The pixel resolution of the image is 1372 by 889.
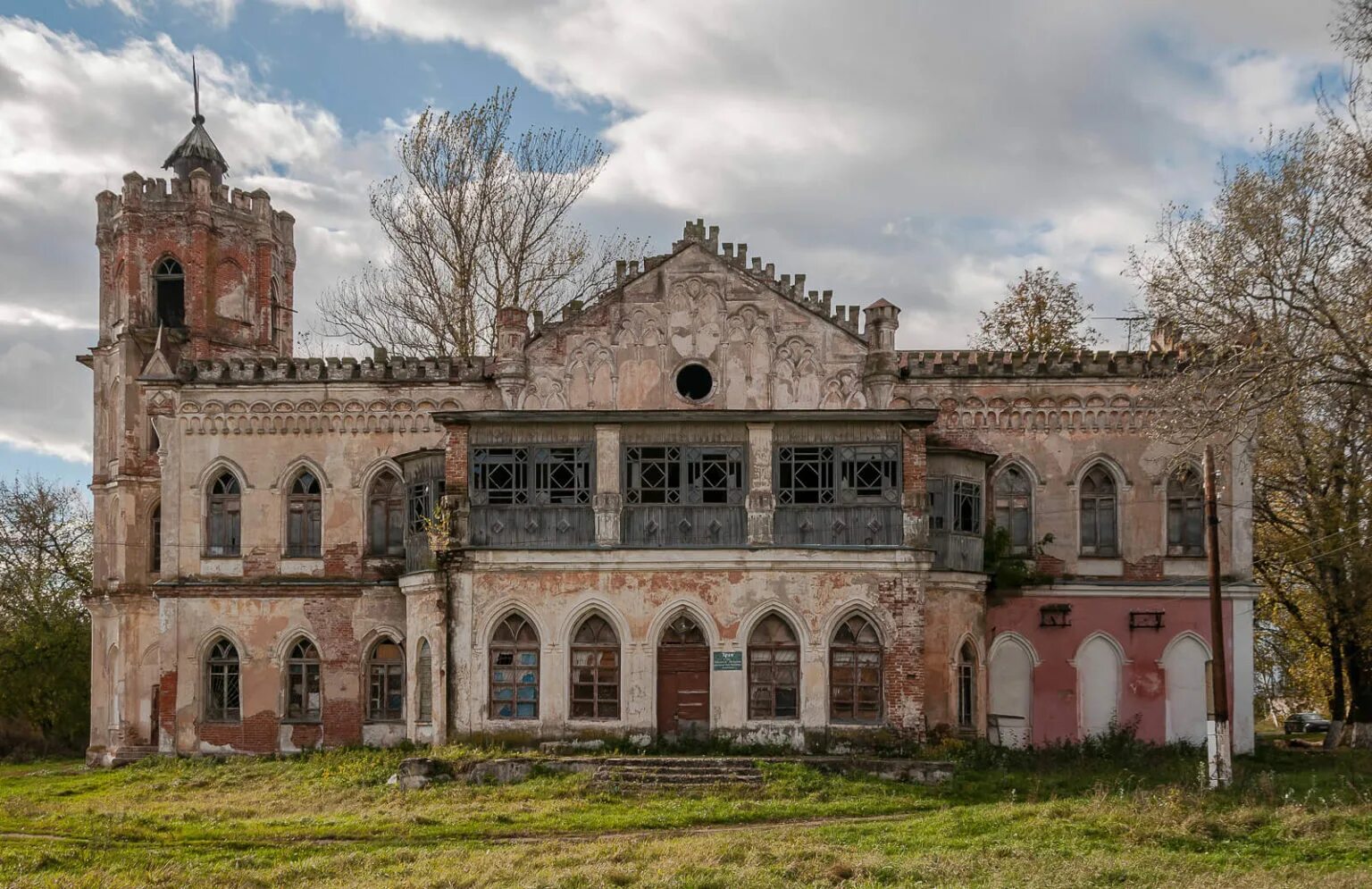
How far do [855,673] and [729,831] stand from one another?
7430 millimetres

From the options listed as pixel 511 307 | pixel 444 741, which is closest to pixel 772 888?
pixel 444 741

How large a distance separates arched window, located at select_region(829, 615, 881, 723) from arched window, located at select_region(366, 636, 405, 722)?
9815 mm

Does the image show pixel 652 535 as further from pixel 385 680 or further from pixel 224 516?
pixel 224 516

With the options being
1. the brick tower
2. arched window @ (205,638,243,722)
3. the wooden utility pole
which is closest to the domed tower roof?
the brick tower

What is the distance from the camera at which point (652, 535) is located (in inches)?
1121

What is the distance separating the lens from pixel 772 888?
17.1m

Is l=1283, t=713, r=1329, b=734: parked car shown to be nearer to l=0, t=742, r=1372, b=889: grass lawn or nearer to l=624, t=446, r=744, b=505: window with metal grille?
l=0, t=742, r=1372, b=889: grass lawn

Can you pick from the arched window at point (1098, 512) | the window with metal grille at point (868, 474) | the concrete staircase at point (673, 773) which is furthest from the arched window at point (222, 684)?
the arched window at point (1098, 512)

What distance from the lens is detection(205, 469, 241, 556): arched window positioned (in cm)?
3278

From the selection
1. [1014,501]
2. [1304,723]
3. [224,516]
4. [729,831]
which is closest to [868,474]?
[1014,501]

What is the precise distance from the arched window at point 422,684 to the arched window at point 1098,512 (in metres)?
14.2

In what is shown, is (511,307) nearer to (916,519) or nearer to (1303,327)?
(916,519)

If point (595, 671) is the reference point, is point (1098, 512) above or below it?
above

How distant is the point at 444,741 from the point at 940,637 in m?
Answer: 9.97
